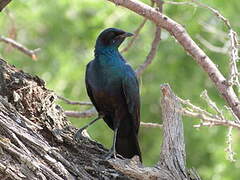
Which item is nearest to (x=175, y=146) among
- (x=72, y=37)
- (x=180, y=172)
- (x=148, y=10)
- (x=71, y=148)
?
(x=180, y=172)

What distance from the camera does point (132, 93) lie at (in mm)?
5855

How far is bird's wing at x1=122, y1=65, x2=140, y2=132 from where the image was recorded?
5.84 meters

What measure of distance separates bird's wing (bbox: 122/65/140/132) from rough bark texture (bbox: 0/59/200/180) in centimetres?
79

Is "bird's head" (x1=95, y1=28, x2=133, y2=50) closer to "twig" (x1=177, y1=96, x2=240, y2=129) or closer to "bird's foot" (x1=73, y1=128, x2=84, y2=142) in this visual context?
"bird's foot" (x1=73, y1=128, x2=84, y2=142)

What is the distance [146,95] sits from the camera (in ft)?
35.1

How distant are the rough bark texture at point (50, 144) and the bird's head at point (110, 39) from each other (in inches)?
49.7

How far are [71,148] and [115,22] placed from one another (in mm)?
5418

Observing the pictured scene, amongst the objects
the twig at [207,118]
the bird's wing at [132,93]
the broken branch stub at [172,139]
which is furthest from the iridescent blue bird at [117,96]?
the twig at [207,118]

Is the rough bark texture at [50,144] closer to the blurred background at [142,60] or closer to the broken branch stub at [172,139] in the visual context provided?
the broken branch stub at [172,139]

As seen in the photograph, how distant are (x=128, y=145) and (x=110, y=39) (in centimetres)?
103

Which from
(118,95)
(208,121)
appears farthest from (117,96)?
(208,121)

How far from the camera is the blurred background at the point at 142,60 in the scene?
9.74m

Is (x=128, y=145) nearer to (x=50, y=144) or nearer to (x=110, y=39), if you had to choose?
(x=110, y=39)

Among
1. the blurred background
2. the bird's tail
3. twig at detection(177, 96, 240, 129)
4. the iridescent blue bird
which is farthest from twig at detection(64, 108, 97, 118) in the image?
the blurred background
